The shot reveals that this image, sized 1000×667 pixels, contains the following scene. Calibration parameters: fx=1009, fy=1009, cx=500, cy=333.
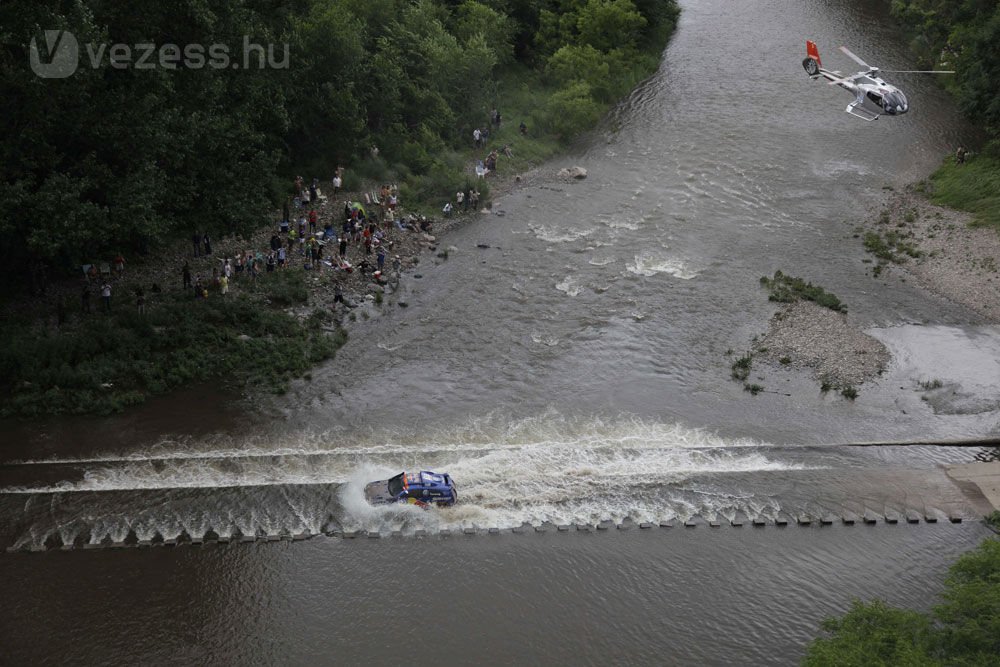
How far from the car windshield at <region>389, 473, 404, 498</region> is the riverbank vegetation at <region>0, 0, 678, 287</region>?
17.5m

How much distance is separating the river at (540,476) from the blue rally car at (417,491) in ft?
1.83

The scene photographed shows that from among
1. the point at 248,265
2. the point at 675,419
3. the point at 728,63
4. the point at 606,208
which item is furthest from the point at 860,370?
the point at 728,63

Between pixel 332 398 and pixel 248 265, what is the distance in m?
11.9

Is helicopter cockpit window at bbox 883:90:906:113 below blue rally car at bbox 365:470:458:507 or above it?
above

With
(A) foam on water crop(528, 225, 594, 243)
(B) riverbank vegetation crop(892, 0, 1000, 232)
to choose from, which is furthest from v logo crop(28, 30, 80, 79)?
(B) riverbank vegetation crop(892, 0, 1000, 232)

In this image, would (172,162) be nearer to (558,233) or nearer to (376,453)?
(376,453)

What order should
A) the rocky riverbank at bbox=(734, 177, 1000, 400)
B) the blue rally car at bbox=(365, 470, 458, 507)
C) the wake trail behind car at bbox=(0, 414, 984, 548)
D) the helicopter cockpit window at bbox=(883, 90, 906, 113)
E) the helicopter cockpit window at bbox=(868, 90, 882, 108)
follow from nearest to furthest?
the wake trail behind car at bbox=(0, 414, 984, 548)
the blue rally car at bbox=(365, 470, 458, 507)
the rocky riverbank at bbox=(734, 177, 1000, 400)
the helicopter cockpit window at bbox=(883, 90, 906, 113)
the helicopter cockpit window at bbox=(868, 90, 882, 108)

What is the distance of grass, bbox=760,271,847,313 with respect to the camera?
186 feet

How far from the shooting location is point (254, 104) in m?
56.2

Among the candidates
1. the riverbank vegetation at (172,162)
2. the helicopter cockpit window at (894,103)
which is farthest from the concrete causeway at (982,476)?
the riverbank vegetation at (172,162)

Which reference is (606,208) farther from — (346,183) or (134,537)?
(134,537)

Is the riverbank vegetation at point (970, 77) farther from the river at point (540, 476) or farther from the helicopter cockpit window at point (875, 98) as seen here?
the river at point (540, 476)

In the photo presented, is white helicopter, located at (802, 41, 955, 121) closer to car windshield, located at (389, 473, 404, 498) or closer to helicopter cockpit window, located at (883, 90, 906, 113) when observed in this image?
helicopter cockpit window, located at (883, 90, 906, 113)

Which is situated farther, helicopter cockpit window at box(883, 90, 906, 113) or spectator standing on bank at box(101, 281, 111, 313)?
helicopter cockpit window at box(883, 90, 906, 113)
